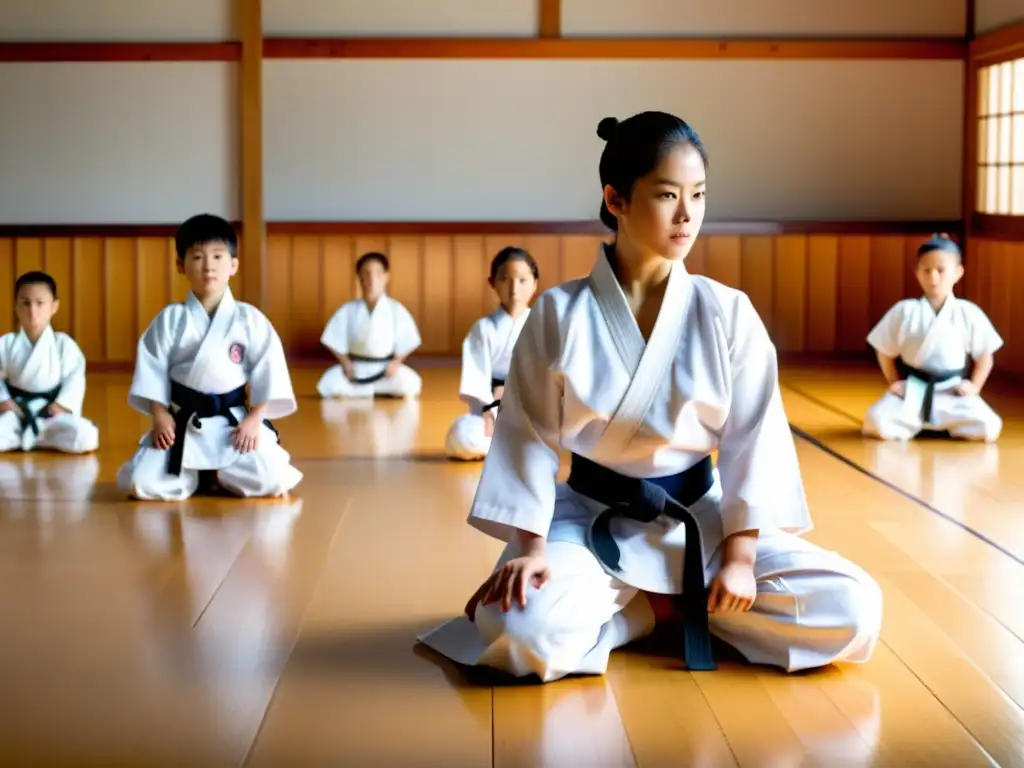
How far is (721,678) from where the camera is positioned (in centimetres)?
281

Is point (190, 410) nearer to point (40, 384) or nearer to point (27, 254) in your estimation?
point (40, 384)

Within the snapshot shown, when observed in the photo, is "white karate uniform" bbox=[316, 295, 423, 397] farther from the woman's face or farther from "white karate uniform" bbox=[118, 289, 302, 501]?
the woman's face

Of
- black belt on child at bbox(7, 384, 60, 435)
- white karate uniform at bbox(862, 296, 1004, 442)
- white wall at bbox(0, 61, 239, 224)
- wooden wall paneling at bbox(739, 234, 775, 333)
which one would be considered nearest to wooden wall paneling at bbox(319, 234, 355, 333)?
white wall at bbox(0, 61, 239, 224)

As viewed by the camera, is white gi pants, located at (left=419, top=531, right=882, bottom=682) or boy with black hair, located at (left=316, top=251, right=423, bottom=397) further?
boy with black hair, located at (left=316, top=251, right=423, bottom=397)

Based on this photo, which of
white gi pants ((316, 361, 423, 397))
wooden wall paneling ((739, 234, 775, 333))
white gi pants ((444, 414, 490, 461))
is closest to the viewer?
white gi pants ((444, 414, 490, 461))

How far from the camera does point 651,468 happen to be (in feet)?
9.37

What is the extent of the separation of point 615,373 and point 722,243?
620 centimetres

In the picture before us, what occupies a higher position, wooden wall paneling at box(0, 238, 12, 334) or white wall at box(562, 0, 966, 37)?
white wall at box(562, 0, 966, 37)

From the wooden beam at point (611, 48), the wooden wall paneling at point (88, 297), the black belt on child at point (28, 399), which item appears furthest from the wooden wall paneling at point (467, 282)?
the black belt on child at point (28, 399)

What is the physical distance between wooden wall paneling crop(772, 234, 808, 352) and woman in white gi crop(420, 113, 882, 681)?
20.2 ft

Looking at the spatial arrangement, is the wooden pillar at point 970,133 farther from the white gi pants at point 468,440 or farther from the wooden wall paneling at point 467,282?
the white gi pants at point 468,440

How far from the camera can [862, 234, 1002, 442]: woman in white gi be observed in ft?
19.5

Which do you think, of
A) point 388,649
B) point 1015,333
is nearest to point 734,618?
point 388,649

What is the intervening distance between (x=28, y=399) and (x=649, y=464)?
12.2 ft
